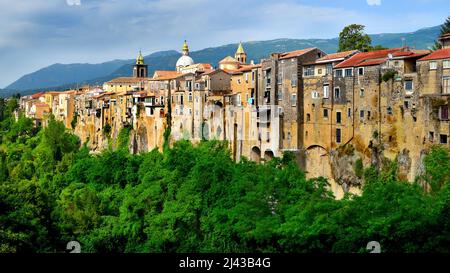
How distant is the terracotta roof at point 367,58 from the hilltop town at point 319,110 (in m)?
0.06

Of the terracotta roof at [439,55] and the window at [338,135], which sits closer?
the terracotta roof at [439,55]

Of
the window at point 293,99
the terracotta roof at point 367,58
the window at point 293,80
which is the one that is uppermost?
the terracotta roof at point 367,58

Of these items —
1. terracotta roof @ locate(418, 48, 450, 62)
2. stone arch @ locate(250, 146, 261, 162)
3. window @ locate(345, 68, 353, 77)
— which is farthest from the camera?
stone arch @ locate(250, 146, 261, 162)

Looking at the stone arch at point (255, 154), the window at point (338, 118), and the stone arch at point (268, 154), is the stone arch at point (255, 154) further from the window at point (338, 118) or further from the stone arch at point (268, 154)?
the window at point (338, 118)

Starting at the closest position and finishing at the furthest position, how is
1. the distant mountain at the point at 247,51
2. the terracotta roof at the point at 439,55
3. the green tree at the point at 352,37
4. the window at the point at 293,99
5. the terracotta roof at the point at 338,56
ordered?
the terracotta roof at the point at 439,55 → the terracotta roof at the point at 338,56 → the window at the point at 293,99 → the green tree at the point at 352,37 → the distant mountain at the point at 247,51

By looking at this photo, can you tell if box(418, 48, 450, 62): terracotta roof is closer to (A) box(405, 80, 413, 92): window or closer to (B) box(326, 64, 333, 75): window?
(A) box(405, 80, 413, 92): window

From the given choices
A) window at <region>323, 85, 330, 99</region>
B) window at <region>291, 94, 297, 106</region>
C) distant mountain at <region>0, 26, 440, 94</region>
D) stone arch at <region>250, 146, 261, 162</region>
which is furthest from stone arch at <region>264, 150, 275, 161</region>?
distant mountain at <region>0, 26, 440, 94</region>

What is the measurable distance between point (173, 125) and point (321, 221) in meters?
21.4

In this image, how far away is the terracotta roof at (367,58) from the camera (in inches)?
909

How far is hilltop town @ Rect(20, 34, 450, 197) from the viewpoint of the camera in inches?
833

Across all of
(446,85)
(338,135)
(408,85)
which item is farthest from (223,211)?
(446,85)

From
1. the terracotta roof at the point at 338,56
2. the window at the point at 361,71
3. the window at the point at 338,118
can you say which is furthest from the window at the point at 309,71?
the window at the point at 361,71

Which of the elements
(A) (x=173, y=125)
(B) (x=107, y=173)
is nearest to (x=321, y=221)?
(B) (x=107, y=173)

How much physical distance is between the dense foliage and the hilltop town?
1.16 meters
